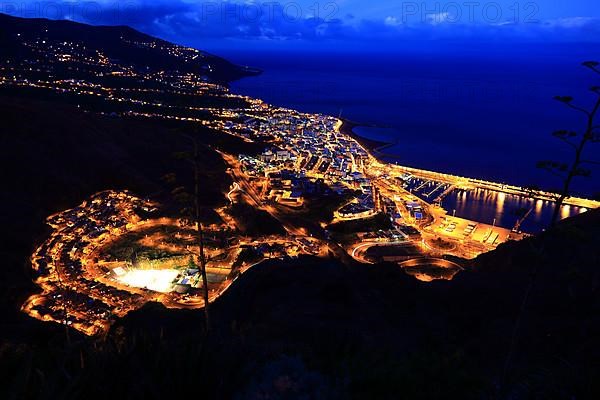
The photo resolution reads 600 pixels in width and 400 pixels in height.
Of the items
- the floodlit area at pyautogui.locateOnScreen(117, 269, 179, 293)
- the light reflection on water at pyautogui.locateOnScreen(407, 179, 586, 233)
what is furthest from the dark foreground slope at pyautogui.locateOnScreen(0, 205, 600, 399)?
the light reflection on water at pyautogui.locateOnScreen(407, 179, 586, 233)

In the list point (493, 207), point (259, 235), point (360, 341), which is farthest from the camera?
point (493, 207)

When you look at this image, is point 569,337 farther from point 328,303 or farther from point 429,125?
point 429,125

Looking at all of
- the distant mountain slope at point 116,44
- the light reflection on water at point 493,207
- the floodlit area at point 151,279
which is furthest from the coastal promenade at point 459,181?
the distant mountain slope at point 116,44

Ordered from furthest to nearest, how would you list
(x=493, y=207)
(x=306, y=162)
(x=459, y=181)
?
(x=306, y=162)
(x=459, y=181)
(x=493, y=207)

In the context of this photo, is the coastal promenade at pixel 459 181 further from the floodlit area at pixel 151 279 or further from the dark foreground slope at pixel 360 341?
the floodlit area at pixel 151 279

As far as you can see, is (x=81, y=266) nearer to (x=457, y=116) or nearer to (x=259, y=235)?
(x=259, y=235)

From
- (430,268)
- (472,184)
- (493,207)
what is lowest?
(430,268)

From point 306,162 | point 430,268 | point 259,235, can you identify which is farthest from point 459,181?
point 259,235
